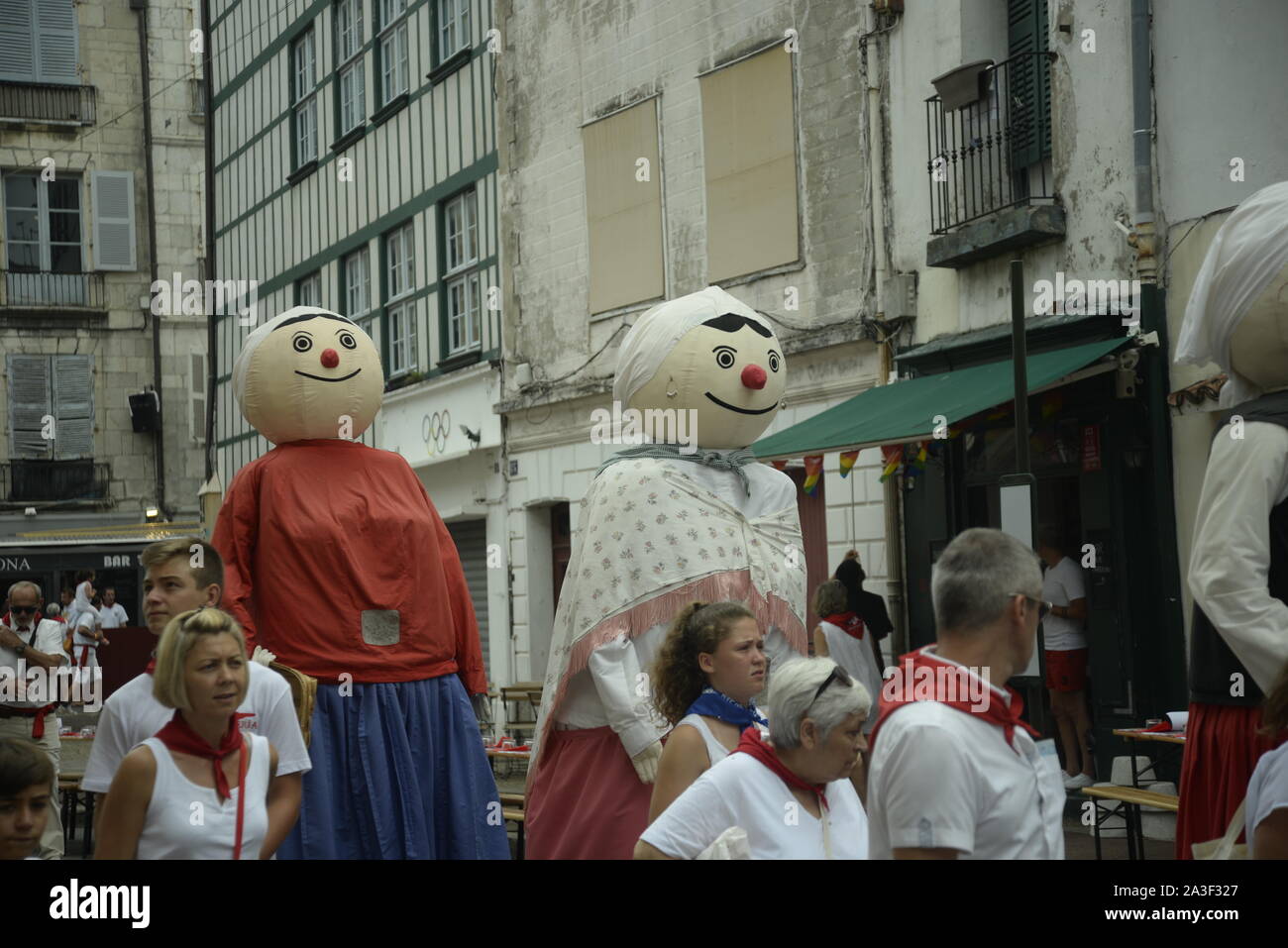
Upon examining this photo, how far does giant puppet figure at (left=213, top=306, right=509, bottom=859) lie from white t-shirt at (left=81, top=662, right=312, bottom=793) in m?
1.21

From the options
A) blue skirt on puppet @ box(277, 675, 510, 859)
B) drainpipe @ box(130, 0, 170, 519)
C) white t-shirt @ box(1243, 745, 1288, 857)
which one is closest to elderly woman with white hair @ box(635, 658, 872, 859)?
white t-shirt @ box(1243, 745, 1288, 857)

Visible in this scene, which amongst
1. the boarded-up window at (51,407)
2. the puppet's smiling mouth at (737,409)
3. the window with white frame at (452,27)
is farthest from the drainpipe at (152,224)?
the puppet's smiling mouth at (737,409)

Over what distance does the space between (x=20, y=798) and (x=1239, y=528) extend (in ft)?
9.82

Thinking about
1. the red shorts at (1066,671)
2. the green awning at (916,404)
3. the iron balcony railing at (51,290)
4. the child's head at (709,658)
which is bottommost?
the red shorts at (1066,671)

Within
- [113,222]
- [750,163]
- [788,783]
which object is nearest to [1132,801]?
[788,783]

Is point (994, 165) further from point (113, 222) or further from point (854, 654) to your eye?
point (113, 222)

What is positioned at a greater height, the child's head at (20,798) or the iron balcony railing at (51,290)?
the iron balcony railing at (51,290)

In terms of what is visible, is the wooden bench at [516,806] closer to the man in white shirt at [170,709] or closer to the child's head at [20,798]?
the man in white shirt at [170,709]

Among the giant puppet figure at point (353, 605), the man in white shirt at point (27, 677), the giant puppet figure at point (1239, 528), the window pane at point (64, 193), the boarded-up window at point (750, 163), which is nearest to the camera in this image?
the giant puppet figure at point (1239, 528)

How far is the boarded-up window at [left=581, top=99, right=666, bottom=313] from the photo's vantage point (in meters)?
16.6

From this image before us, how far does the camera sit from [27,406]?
33625 mm

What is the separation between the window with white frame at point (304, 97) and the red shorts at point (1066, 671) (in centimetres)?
1676

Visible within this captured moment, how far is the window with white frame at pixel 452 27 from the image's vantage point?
67.2 feet
